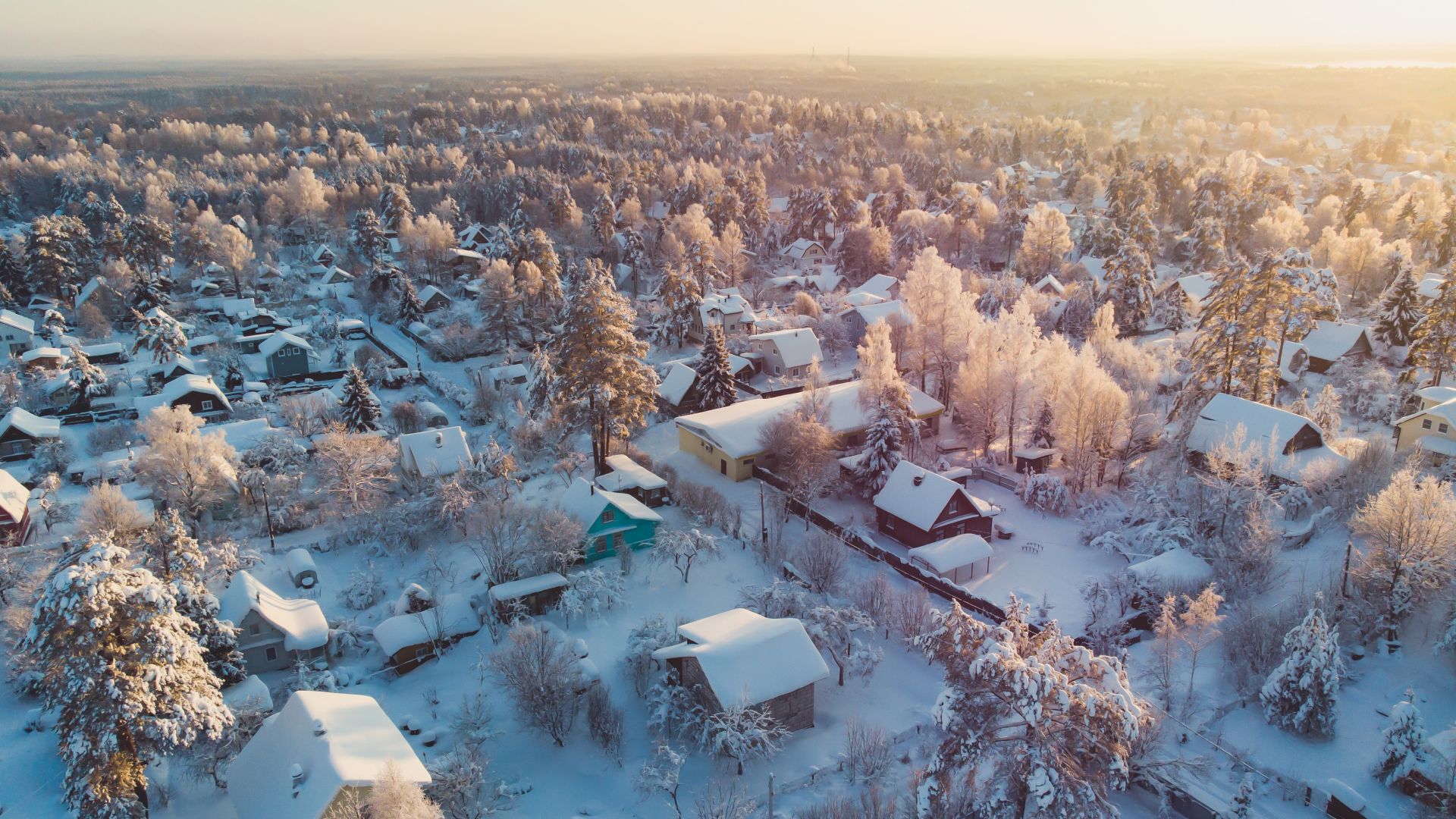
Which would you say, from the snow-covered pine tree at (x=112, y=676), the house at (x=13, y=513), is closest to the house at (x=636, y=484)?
the snow-covered pine tree at (x=112, y=676)

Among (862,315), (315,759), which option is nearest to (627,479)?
(315,759)

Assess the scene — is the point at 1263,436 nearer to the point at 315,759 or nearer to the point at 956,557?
the point at 956,557

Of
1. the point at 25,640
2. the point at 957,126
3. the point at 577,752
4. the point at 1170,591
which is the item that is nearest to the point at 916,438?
the point at 1170,591

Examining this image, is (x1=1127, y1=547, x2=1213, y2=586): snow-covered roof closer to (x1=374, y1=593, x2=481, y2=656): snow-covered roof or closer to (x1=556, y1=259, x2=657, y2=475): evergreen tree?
(x1=556, y1=259, x2=657, y2=475): evergreen tree

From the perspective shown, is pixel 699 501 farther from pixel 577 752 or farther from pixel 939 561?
pixel 577 752

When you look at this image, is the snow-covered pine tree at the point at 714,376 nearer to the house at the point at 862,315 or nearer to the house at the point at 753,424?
the house at the point at 753,424

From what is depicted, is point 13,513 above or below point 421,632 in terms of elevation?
above
